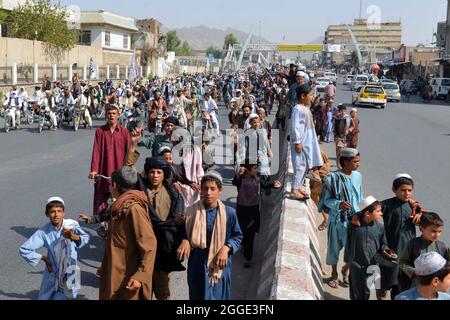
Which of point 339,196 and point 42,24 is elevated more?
point 42,24

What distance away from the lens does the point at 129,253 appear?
357 cm

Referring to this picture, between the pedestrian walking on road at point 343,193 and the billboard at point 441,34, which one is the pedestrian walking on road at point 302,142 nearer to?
the pedestrian walking on road at point 343,193

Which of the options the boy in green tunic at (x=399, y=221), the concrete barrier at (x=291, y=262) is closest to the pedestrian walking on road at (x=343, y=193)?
the concrete barrier at (x=291, y=262)

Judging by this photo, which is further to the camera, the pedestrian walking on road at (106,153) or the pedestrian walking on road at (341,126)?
the pedestrian walking on road at (341,126)

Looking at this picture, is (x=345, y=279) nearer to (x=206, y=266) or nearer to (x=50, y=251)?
(x=206, y=266)

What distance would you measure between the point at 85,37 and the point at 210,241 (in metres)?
45.1

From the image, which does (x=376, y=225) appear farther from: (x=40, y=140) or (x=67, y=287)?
(x=40, y=140)

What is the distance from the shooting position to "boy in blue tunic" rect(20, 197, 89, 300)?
14.0 feet

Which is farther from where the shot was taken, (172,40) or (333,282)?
(172,40)

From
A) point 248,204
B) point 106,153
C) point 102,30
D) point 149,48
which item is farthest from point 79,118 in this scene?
point 149,48

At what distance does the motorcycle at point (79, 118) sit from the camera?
17047 mm

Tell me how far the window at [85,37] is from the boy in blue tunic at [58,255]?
43.8 meters

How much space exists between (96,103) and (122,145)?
48.2 ft

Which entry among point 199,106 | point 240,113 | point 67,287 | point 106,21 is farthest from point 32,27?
point 67,287
